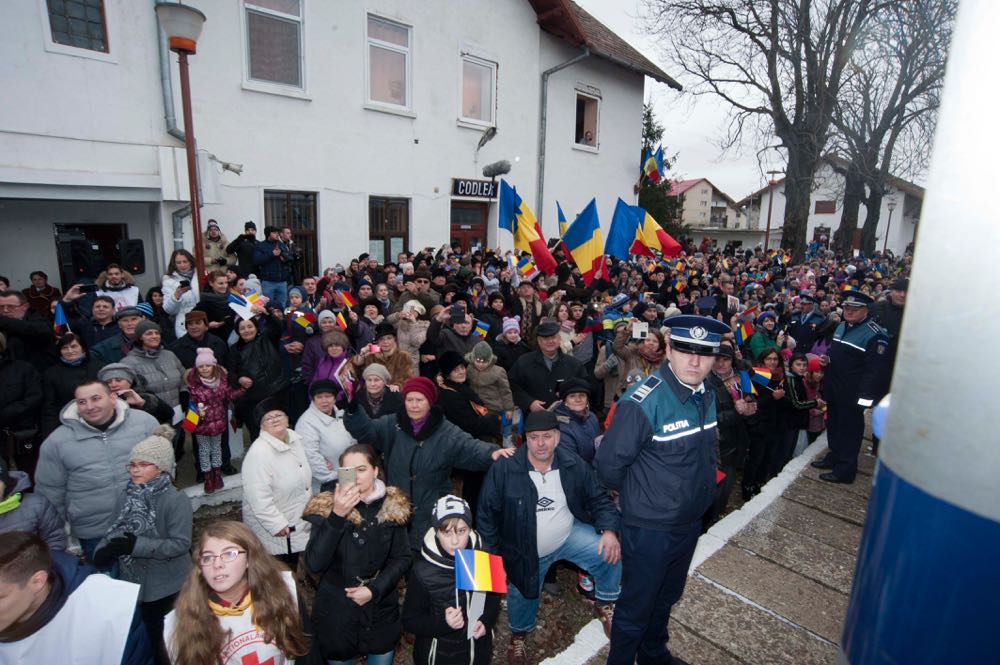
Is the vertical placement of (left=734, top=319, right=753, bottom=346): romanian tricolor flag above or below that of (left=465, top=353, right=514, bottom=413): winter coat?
above

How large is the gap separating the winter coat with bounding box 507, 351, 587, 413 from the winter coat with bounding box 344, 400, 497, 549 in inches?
67.0

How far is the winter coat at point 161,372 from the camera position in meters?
4.83

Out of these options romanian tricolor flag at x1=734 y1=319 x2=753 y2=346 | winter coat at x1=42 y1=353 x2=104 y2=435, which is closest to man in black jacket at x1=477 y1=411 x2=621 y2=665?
winter coat at x1=42 y1=353 x2=104 y2=435

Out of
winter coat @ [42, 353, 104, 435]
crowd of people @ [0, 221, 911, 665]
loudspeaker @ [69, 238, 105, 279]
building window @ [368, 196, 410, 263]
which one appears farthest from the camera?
building window @ [368, 196, 410, 263]

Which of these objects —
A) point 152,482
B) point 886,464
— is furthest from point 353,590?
point 886,464

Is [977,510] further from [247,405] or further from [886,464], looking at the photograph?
[247,405]

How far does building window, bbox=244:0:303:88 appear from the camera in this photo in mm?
9844

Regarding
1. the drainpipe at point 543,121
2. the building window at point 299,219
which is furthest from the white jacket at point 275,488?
the drainpipe at point 543,121

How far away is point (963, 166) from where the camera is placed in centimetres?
96

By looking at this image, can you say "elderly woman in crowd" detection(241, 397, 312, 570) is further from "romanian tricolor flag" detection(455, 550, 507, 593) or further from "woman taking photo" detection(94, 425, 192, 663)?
"romanian tricolor flag" detection(455, 550, 507, 593)

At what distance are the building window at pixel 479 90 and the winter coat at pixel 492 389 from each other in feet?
31.4

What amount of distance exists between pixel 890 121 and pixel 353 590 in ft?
90.4

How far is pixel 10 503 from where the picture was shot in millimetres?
2730

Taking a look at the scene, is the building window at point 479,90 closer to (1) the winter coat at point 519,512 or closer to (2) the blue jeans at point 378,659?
(1) the winter coat at point 519,512
